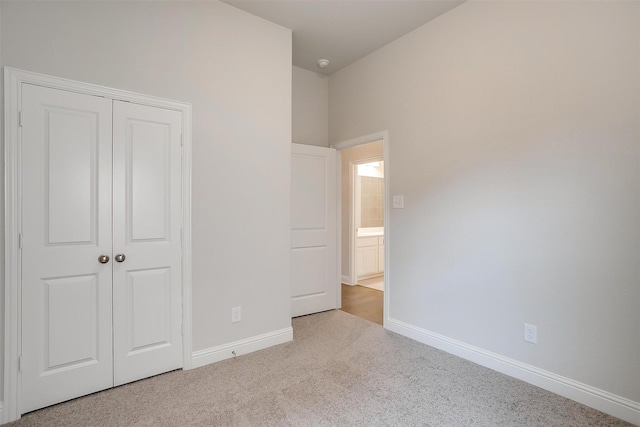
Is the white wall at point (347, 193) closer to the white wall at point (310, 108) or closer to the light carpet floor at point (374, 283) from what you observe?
the light carpet floor at point (374, 283)

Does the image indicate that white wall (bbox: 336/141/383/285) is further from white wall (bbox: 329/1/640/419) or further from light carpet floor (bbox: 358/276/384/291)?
white wall (bbox: 329/1/640/419)

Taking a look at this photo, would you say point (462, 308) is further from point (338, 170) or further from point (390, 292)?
point (338, 170)

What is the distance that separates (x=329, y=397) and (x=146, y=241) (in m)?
1.67

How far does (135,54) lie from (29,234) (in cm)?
137

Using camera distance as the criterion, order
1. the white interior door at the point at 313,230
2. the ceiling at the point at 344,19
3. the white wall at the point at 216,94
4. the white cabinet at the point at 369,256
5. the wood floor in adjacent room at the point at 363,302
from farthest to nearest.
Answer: the white cabinet at the point at 369,256, the wood floor in adjacent room at the point at 363,302, the white interior door at the point at 313,230, the ceiling at the point at 344,19, the white wall at the point at 216,94

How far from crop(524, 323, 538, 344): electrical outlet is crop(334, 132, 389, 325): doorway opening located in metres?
1.83

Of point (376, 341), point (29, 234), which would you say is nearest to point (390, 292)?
point (376, 341)

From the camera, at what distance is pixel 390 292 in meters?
3.23

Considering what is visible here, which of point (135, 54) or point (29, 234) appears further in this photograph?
point (135, 54)

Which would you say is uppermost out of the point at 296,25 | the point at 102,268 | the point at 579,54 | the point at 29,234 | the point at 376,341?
the point at 296,25

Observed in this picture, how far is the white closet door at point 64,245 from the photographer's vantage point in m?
1.86

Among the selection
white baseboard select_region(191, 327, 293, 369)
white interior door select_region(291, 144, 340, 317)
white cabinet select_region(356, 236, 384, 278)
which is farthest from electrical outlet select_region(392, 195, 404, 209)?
white cabinet select_region(356, 236, 384, 278)

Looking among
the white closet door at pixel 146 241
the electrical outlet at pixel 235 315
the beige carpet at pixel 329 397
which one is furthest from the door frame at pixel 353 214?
the white closet door at pixel 146 241

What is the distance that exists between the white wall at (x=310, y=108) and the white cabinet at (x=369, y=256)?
212 cm
